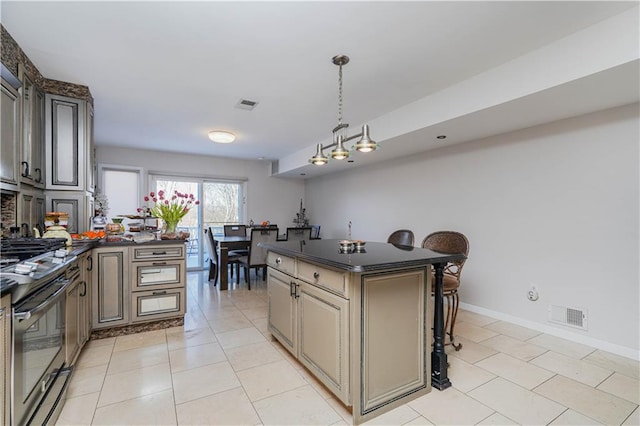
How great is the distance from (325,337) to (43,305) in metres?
1.51

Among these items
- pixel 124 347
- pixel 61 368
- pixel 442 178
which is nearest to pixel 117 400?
pixel 61 368

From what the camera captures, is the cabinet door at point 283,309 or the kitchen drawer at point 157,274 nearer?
the cabinet door at point 283,309

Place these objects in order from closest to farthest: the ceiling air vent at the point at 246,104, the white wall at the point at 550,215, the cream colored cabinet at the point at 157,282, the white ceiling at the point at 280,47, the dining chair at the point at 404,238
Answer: the white ceiling at the point at 280,47, the white wall at the point at 550,215, the cream colored cabinet at the point at 157,282, the ceiling air vent at the point at 246,104, the dining chair at the point at 404,238

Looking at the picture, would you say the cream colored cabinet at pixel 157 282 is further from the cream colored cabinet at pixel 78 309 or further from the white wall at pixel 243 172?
the white wall at pixel 243 172

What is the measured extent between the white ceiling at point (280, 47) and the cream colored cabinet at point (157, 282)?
5.42 feet

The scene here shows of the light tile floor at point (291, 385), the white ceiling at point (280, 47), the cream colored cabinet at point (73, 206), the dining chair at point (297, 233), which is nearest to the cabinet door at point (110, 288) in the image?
the light tile floor at point (291, 385)

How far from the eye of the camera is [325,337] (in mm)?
1909

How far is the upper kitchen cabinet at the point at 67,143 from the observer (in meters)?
2.71

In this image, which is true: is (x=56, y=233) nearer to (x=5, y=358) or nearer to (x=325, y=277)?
(x=5, y=358)

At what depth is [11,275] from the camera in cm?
121

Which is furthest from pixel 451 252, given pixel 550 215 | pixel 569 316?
pixel 569 316

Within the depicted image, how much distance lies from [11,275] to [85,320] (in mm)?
1630

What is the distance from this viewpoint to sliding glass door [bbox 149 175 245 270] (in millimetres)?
6133

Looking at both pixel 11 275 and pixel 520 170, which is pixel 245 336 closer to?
pixel 11 275
